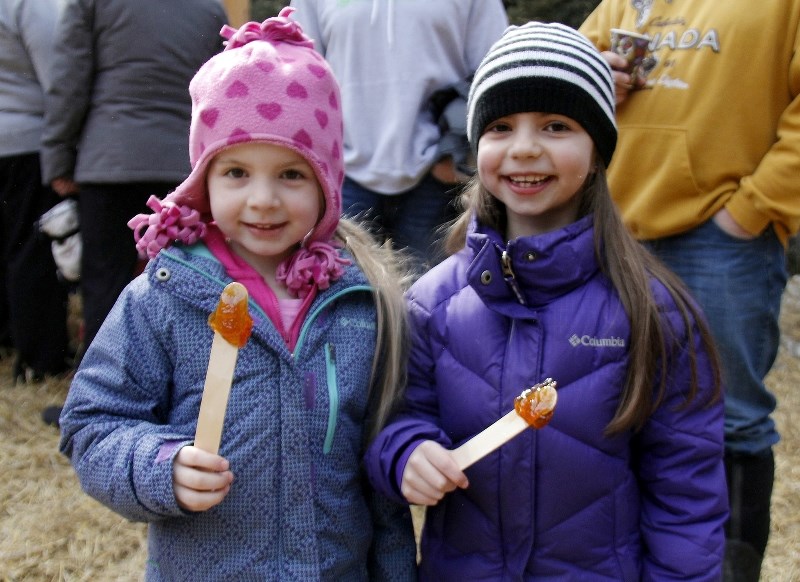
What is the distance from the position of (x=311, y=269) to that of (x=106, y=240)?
222cm

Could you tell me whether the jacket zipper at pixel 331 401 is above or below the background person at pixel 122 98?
above

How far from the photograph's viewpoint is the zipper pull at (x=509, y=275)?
1625 mm

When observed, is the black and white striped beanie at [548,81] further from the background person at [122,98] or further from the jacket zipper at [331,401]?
the background person at [122,98]

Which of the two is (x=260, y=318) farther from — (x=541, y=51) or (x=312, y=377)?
(x=541, y=51)

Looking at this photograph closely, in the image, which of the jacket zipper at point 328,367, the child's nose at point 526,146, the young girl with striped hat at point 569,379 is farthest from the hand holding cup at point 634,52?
the jacket zipper at point 328,367

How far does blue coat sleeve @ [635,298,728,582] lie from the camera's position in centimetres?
161

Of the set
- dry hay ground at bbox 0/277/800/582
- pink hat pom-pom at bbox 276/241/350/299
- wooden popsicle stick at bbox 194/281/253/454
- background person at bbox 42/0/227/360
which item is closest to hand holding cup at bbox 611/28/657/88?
pink hat pom-pom at bbox 276/241/350/299

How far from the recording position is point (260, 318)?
1550 millimetres

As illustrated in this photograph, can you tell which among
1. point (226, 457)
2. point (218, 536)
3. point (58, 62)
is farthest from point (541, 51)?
point (58, 62)

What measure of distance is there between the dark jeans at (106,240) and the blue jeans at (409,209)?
38.7 inches

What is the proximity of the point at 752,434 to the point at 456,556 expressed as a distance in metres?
0.91

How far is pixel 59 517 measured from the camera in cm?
311

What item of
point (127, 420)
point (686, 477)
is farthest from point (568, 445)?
point (127, 420)

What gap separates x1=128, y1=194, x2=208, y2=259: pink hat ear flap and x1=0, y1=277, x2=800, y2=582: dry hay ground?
1.58m
